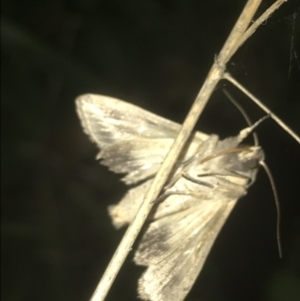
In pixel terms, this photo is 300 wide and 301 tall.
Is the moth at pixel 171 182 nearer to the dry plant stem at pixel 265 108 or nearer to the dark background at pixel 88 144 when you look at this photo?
the dry plant stem at pixel 265 108

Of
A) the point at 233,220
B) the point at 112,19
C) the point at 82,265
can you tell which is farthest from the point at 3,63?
the point at 233,220

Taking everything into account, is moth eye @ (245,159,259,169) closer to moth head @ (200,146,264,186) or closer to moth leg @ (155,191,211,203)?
moth head @ (200,146,264,186)

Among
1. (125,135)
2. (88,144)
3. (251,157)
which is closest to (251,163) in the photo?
(251,157)

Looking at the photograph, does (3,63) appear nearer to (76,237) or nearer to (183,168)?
(76,237)

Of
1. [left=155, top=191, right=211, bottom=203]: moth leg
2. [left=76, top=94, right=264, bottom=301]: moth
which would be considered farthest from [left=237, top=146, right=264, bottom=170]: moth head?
[left=155, top=191, right=211, bottom=203]: moth leg

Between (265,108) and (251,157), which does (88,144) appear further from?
(265,108)

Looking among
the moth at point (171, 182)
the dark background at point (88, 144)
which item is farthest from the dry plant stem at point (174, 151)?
the dark background at point (88, 144)
